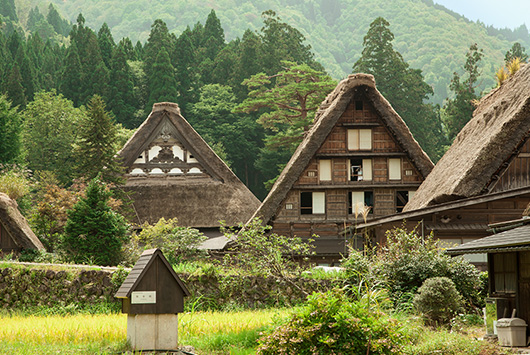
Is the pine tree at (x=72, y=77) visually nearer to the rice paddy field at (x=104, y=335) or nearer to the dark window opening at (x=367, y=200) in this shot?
the dark window opening at (x=367, y=200)

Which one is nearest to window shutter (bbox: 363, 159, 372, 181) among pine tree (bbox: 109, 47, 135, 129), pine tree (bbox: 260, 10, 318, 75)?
pine tree (bbox: 260, 10, 318, 75)

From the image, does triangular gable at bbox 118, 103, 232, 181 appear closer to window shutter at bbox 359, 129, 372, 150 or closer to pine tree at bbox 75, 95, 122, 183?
pine tree at bbox 75, 95, 122, 183

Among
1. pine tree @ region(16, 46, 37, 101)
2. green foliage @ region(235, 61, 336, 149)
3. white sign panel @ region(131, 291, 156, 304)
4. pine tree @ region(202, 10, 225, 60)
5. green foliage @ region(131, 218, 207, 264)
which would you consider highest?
pine tree @ region(202, 10, 225, 60)

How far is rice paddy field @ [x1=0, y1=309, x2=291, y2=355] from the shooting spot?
10.3m

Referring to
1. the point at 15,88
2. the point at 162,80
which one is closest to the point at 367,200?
the point at 162,80

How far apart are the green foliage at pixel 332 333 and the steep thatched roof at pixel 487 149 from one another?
A: 477 inches

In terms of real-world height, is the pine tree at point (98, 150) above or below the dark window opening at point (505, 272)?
above

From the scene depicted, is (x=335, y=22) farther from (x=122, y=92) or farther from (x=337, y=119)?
(x=337, y=119)

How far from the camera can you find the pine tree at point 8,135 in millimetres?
36688

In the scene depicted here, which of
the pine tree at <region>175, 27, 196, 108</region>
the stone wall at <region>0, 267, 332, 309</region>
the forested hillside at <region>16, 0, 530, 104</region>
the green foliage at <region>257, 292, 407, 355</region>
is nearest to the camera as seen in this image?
the green foliage at <region>257, 292, 407, 355</region>

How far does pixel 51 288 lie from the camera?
56.7 feet

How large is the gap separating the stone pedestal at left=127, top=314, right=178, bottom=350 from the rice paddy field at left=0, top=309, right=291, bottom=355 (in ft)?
0.87

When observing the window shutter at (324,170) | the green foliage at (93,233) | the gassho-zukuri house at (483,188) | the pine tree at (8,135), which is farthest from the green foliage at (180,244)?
the pine tree at (8,135)

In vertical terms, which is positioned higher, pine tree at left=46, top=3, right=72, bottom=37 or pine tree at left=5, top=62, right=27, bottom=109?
pine tree at left=46, top=3, right=72, bottom=37
